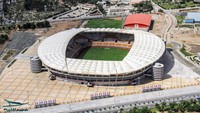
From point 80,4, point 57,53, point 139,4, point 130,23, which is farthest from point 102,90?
point 80,4

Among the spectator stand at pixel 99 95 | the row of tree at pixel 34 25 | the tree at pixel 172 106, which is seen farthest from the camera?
the row of tree at pixel 34 25

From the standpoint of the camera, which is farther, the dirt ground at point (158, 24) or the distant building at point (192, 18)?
the distant building at point (192, 18)

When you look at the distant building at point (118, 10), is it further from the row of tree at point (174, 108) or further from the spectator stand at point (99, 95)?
the row of tree at point (174, 108)

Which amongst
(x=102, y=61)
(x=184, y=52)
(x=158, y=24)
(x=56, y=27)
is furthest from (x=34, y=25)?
(x=184, y=52)

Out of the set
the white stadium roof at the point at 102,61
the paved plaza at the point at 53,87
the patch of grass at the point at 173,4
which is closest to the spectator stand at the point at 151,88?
the paved plaza at the point at 53,87

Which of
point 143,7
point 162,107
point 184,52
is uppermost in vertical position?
point 143,7

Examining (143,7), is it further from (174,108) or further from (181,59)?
(174,108)
